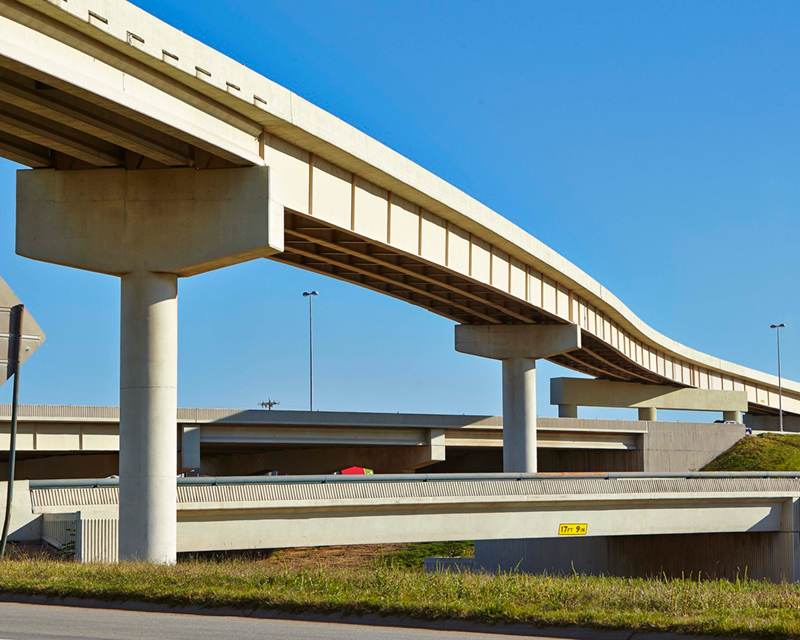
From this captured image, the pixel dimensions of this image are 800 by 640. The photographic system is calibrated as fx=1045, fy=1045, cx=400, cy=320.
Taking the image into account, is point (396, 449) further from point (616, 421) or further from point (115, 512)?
point (115, 512)

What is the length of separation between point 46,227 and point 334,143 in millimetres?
6222

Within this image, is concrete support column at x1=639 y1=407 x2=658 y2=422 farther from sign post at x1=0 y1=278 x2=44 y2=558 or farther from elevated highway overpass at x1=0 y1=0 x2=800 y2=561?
sign post at x1=0 y1=278 x2=44 y2=558

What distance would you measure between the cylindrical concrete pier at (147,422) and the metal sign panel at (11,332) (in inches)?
306

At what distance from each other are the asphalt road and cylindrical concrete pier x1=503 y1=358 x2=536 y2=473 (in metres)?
32.6

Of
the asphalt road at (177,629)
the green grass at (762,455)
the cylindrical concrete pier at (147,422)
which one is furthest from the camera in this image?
the green grass at (762,455)

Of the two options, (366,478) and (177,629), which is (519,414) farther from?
(177,629)

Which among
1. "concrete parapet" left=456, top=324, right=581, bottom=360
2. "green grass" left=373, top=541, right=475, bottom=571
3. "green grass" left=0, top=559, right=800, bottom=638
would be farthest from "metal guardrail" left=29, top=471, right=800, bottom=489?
"green grass" left=373, top=541, right=475, bottom=571

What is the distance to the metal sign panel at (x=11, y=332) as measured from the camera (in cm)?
1214

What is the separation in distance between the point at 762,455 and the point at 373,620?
54268 millimetres

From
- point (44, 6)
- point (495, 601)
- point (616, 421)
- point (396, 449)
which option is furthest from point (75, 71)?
point (616, 421)

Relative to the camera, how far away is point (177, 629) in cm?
1036

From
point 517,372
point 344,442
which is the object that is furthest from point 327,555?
point 517,372

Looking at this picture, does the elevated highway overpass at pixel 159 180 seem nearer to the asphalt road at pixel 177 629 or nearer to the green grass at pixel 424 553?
the asphalt road at pixel 177 629

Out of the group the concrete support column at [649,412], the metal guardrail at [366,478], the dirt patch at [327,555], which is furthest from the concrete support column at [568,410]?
the metal guardrail at [366,478]
